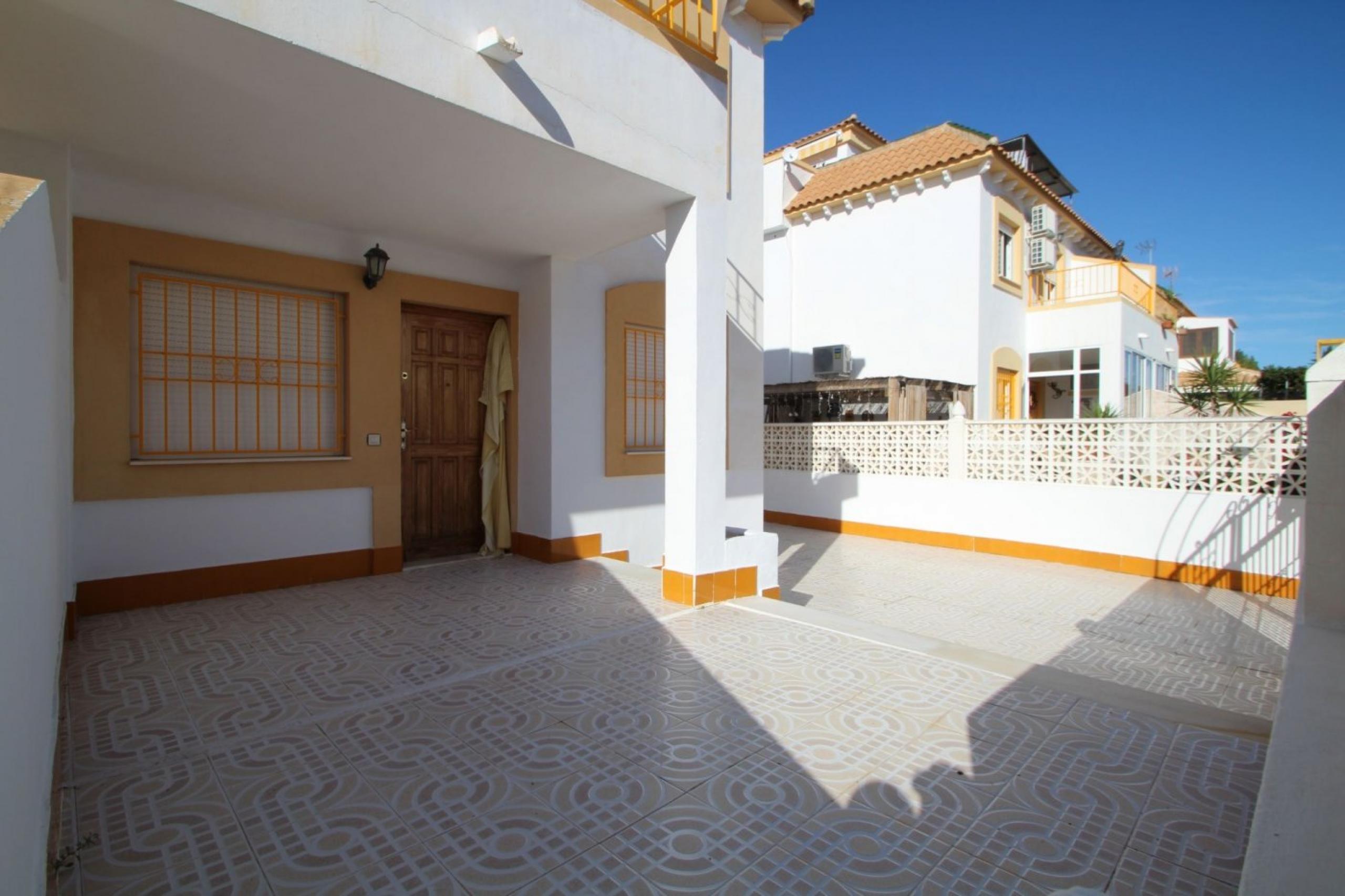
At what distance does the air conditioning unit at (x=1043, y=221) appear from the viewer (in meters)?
13.4

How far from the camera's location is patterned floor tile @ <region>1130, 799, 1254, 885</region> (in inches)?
82.7

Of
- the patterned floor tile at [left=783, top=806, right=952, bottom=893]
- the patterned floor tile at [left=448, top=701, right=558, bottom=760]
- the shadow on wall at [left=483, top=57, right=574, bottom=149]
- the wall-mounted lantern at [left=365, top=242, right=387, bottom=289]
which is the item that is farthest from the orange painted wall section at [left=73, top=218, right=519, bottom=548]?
the patterned floor tile at [left=783, top=806, right=952, bottom=893]

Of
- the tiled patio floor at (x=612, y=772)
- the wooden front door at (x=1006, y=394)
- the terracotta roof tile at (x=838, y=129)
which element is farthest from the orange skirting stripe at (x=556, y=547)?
the terracotta roof tile at (x=838, y=129)

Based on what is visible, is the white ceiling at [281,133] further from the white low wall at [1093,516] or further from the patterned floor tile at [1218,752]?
the white low wall at [1093,516]

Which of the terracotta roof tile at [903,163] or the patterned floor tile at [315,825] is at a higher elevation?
the terracotta roof tile at [903,163]

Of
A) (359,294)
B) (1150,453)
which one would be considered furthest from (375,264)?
(1150,453)

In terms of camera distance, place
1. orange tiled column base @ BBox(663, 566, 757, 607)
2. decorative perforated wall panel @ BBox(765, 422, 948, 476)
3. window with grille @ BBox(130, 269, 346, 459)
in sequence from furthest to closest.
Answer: decorative perforated wall panel @ BBox(765, 422, 948, 476) → orange tiled column base @ BBox(663, 566, 757, 607) → window with grille @ BBox(130, 269, 346, 459)

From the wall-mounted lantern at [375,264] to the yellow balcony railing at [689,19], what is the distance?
2865 mm

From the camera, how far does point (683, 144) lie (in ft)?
15.9

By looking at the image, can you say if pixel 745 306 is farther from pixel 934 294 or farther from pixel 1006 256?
pixel 1006 256

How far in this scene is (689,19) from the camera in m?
5.57

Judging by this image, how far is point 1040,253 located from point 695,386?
1199 centimetres

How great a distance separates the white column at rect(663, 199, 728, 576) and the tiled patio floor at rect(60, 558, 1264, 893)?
3.45 ft

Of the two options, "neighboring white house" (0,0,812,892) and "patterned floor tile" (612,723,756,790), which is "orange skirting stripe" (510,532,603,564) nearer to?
"neighboring white house" (0,0,812,892)
